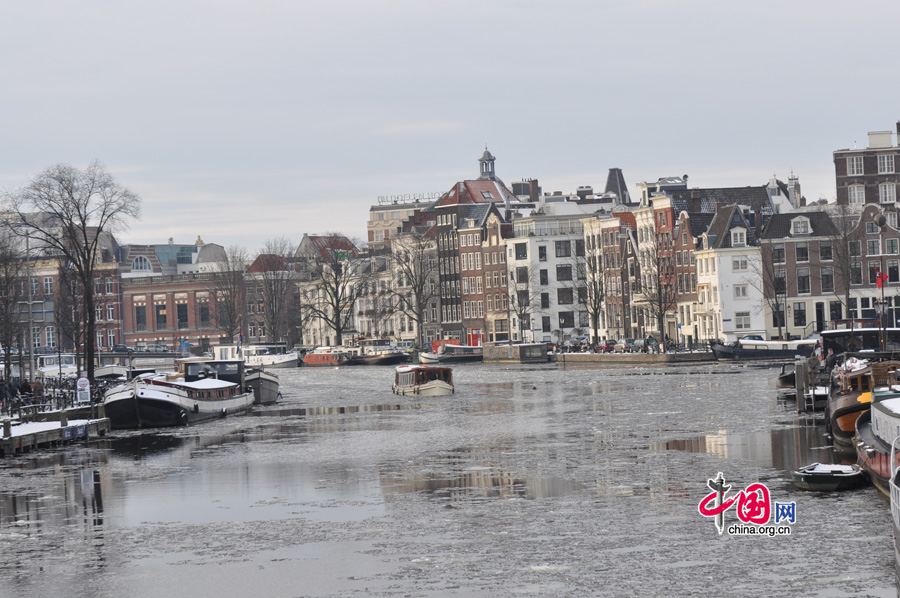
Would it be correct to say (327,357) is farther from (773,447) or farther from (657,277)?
(773,447)

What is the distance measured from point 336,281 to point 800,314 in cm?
5525

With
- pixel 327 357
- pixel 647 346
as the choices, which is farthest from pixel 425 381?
pixel 327 357

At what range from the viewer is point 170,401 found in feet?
217

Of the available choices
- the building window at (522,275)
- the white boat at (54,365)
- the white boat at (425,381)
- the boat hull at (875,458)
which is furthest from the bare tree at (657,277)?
the boat hull at (875,458)

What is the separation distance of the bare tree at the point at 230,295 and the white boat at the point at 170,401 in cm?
9731

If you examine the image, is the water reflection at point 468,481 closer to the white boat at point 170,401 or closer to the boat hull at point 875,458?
the boat hull at point 875,458

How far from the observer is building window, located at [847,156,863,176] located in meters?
132

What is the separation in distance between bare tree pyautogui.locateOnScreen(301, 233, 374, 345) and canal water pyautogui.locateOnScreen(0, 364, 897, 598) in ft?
319

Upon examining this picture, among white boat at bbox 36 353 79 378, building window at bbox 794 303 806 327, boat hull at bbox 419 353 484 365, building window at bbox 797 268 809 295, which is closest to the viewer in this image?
white boat at bbox 36 353 79 378

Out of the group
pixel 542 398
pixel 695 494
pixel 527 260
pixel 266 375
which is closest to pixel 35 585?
pixel 695 494

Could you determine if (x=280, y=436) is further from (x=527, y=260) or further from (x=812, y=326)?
(x=527, y=260)

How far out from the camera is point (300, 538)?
29.8 m

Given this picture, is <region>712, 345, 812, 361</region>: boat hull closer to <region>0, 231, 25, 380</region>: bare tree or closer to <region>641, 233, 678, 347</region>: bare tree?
<region>641, 233, 678, 347</region>: bare tree

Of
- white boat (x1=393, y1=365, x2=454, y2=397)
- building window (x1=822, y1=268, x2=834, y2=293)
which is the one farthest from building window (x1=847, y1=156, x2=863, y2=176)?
white boat (x1=393, y1=365, x2=454, y2=397)
